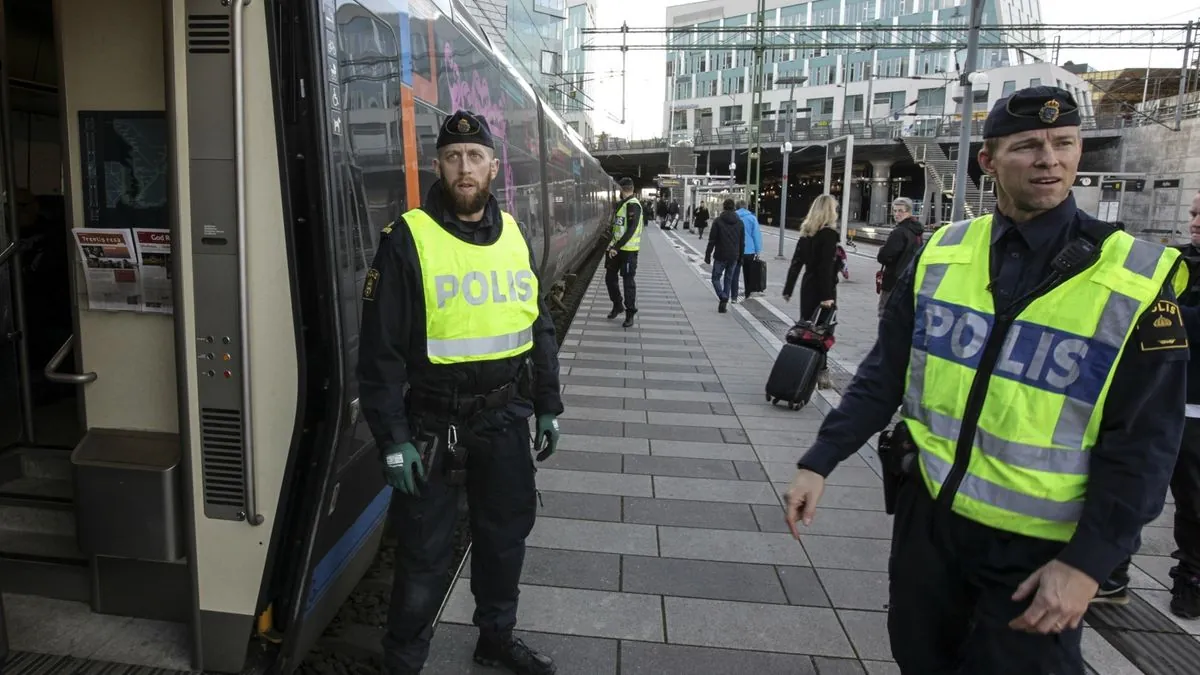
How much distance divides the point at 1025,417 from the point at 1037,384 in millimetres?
80

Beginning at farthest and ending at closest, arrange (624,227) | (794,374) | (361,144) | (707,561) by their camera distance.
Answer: (624,227)
(794,374)
(707,561)
(361,144)

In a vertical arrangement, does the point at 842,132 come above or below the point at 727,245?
above

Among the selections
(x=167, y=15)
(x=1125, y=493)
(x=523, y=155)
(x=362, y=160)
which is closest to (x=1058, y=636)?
(x=1125, y=493)

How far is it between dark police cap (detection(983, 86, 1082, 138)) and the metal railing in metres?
44.8

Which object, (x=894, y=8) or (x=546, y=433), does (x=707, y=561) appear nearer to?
(x=546, y=433)

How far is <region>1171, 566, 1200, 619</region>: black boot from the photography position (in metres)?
3.42

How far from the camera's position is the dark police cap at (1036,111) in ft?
5.96

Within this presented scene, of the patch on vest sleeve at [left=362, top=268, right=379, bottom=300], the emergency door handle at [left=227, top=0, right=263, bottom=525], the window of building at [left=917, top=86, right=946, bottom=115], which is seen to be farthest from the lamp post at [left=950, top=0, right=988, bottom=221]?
the window of building at [left=917, top=86, right=946, bottom=115]

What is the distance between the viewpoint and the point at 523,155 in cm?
858

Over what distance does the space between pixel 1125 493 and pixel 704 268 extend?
19045mm

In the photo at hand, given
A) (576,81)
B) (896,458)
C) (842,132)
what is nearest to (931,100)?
(842,132)

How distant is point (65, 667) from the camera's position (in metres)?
2.72

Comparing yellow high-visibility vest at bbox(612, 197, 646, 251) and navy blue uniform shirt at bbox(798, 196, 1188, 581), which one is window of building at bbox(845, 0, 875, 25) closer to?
yellow high-visibility vest at bbox(612, 197, 646, 251)

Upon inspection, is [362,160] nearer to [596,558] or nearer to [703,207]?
[596,558]
